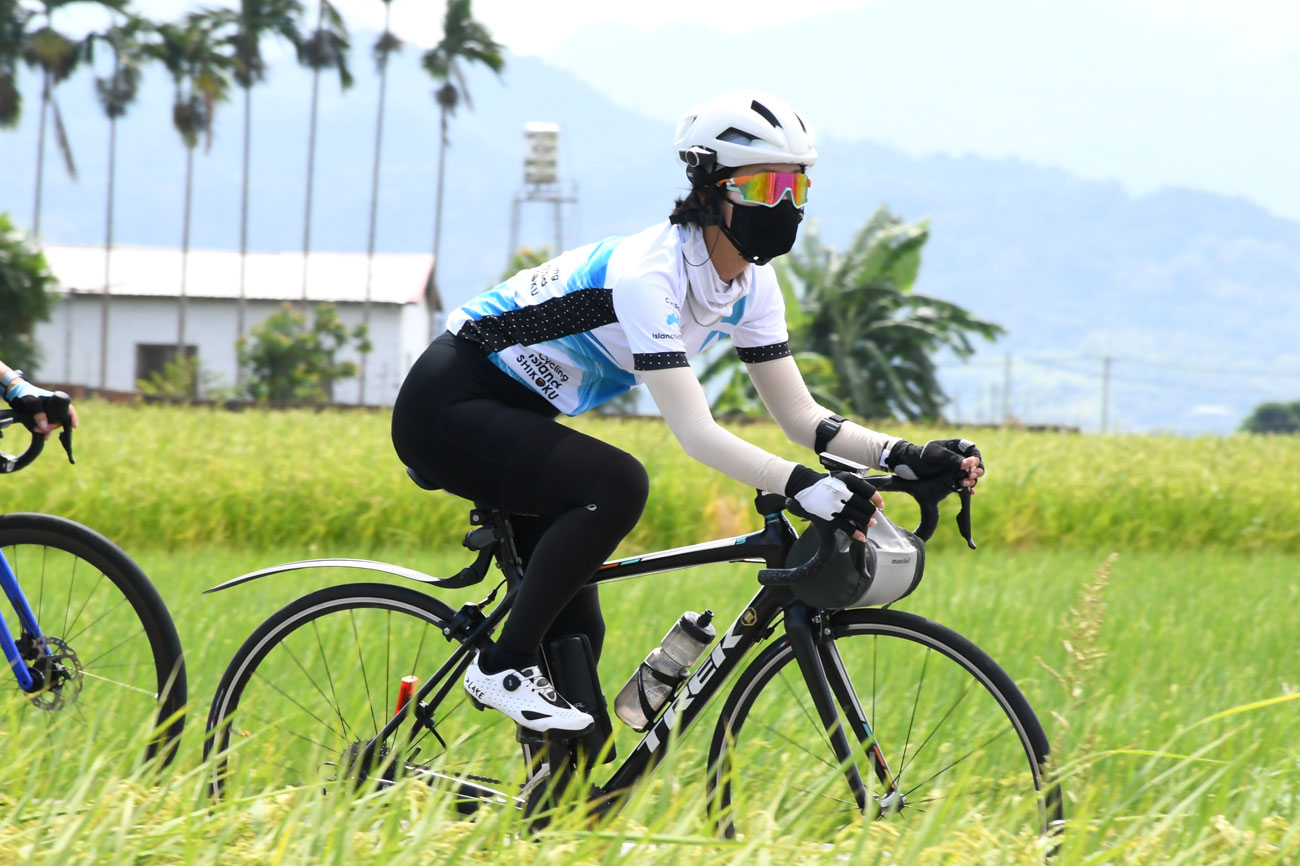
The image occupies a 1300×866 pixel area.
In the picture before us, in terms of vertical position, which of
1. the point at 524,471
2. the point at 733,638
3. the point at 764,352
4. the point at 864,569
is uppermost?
the point at 764,352

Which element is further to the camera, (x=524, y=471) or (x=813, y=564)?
(x=524, y=471)

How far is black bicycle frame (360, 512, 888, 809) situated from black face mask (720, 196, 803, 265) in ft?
2.10

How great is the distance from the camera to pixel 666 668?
320 centimetres

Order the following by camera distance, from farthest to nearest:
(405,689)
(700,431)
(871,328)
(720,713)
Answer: (871,328), (405,689), (720,713), (700,431)

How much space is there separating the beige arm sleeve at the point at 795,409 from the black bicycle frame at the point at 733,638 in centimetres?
32

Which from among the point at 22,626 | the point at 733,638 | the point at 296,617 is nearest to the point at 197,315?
the point at 22,626

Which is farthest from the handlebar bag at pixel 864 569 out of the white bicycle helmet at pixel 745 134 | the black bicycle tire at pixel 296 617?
the black bicycle tire at pixel 296 617

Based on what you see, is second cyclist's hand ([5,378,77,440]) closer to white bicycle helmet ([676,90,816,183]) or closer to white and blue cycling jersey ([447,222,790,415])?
white and blue cycling jersey ([447,222,790,415])

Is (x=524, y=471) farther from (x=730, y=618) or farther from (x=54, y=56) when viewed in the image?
(x=54, y=56)

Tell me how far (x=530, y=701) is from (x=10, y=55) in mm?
42926

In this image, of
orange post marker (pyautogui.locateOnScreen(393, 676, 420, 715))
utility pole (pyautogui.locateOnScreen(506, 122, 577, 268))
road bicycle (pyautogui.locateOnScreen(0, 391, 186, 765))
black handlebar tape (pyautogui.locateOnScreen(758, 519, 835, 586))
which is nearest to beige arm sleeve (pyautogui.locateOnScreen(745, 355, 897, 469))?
black handlebar tape (pyautogui.locateOnScreen(758, 519, 835, 586))

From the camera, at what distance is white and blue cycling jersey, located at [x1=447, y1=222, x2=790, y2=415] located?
2.94 meters

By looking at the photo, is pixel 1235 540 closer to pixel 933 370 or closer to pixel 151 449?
pixel 151 449

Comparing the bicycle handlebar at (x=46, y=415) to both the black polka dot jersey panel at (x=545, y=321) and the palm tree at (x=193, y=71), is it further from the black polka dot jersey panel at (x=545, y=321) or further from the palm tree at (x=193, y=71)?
the palm tree at (x=193, y=71)
